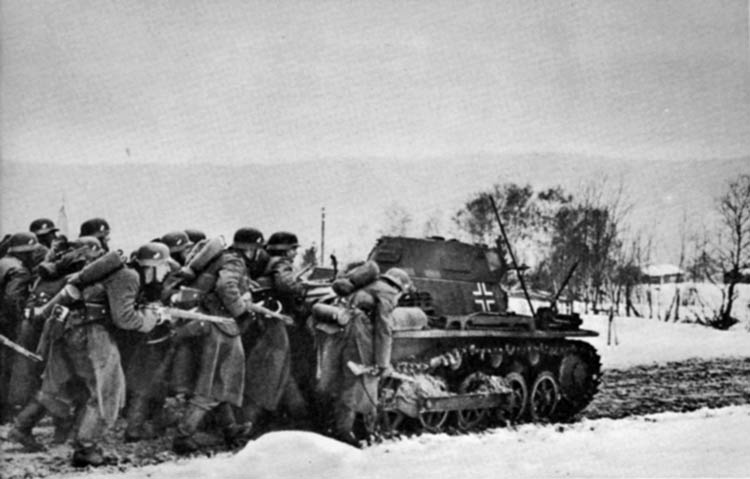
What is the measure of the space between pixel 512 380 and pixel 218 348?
2.85 m

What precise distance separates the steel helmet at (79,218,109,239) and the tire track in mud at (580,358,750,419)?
4.51m

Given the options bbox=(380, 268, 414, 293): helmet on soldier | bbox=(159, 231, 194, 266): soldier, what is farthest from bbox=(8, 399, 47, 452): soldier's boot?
bbox=(380, 268, 414, 293): helmet on soldier

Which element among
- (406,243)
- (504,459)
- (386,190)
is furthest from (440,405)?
(386,190)

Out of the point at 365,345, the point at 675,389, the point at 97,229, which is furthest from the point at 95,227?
the point at 675,389

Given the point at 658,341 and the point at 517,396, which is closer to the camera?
the point at 517,396

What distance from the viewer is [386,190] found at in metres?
7.16

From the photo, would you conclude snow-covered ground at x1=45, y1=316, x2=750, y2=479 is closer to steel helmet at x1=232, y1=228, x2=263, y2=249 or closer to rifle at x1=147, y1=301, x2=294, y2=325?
rifle at x1=147, y1=301, x2=294, y2=325

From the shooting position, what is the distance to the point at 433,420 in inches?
303

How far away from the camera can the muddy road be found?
619cm

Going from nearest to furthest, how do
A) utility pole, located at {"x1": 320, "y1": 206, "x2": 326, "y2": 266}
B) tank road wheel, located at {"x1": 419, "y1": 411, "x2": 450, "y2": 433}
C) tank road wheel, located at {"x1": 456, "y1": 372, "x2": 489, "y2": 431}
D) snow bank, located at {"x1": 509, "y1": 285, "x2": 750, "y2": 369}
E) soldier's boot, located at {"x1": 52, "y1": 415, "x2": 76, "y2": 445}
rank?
soldier's boot, located at {"x1": 52, "y1": 415, "x2": 76, "y2": 445}
utility pole, located at {"x1": 320, "y1": 206, "x2": 326, "y2": 266}
tank road wheel, located at {"x1": 419, "y1": 411, "x2": 450, "y2": 433}
tank road wheel, located at {"x1": 456, "y1": 372, "x2": 489, "y2": 431}
snow bank, located at {"x1": 509, "y1": 285, "x2": 750, "y2": 369}

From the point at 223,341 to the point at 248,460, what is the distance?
81cm

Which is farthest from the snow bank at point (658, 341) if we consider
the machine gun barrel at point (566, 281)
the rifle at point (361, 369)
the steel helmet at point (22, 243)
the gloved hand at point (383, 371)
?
the steel helmet at point (22, 243)

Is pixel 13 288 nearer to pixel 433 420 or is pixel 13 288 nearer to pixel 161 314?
pixel 161 314

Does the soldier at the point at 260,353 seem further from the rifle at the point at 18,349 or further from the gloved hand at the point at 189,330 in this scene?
the rifle at the point at 18,349
